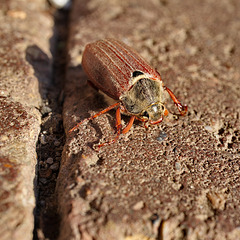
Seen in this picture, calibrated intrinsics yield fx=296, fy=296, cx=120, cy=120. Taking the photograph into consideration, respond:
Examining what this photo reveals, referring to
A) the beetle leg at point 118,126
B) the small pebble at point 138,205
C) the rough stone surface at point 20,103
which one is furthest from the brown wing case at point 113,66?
the small pebble at point 138,205

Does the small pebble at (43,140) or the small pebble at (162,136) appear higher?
the small pebble at (43,140)

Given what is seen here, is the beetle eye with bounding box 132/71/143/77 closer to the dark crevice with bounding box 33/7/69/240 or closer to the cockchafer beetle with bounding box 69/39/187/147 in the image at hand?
the cockchafer beetle with bounding box 69/39/187/147

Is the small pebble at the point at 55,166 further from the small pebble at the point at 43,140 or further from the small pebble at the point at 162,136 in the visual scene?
the small pebble at the point at 162,136

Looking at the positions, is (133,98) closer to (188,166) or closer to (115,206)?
(188,166)

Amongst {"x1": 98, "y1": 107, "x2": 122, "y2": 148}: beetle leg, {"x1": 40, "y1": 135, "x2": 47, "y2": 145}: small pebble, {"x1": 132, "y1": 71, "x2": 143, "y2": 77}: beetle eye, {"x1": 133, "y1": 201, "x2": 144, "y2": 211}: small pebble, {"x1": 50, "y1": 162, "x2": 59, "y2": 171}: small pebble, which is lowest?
{"x1": 50, "y1": 162, "x2": 59, "y2": 171}: small pebble

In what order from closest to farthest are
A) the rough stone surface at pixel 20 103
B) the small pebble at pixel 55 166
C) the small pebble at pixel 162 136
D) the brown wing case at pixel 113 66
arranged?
the rough stone surface at pixel 20 103 → the small pebble at pixel 55 166 → the small pebble at pixel 162 136 → the brown wing case at pixel 113 66

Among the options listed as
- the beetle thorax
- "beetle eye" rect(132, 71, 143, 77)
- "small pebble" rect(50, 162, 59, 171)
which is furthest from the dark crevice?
"beetle eye" rect(132, 71, 143, 77)

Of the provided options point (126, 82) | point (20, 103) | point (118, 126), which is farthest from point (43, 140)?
point (126, 82)
